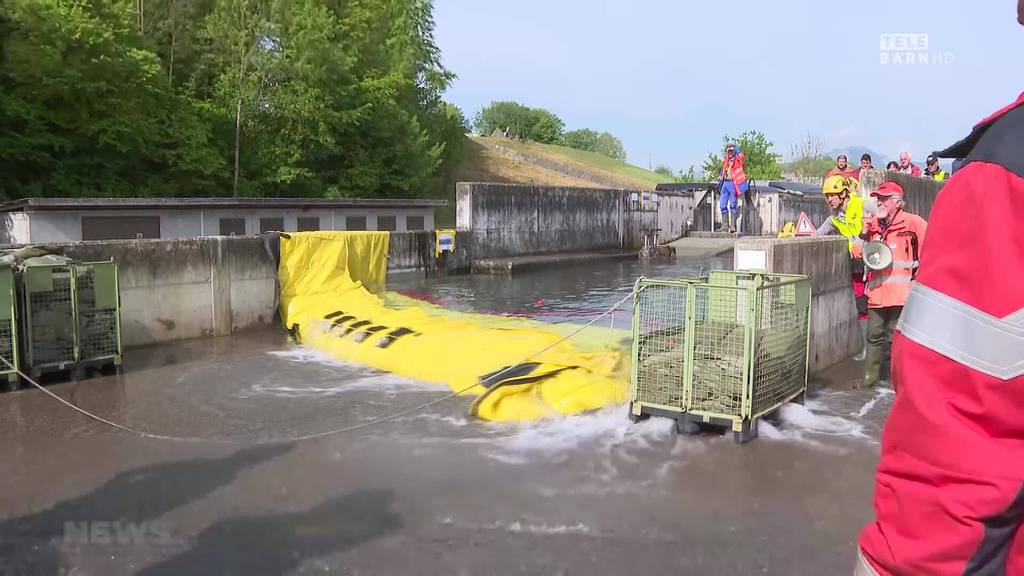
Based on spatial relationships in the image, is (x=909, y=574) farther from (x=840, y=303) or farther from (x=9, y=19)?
(x=9, y=19)

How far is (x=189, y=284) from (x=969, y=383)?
11.3 meters

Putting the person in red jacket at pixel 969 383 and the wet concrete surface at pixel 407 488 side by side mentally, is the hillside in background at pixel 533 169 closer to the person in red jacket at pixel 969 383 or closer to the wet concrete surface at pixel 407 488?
the wet concrete surface at pixel 407 488

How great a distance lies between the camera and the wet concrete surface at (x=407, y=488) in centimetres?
446

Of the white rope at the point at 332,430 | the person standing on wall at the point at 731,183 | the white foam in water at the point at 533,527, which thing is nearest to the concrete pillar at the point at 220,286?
the white rope at the point at 332,430

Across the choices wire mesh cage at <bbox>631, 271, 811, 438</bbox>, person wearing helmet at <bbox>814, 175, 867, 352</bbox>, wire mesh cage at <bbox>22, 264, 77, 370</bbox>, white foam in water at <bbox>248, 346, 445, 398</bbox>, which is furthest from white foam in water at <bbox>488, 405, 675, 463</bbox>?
wire mesh cage at <bbox>22, 264, 77, 370</bbox>

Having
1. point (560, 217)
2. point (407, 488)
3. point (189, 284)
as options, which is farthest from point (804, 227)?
point (560, 217)

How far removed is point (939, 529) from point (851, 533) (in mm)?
3698

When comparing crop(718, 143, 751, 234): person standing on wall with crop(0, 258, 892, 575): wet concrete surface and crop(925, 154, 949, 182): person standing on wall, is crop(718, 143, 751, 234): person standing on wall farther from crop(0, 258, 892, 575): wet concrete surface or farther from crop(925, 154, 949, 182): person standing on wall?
crop(0, 258, 892, 575): wet concrete surface

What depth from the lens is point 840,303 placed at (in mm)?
9305

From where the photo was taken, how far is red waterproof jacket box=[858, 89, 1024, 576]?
1.35 m

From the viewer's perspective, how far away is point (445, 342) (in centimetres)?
915

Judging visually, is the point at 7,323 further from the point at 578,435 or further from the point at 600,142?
the point at 600,142

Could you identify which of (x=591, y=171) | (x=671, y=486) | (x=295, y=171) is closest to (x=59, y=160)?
(x=295, y=171)

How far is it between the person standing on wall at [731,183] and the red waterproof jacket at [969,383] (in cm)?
2376
